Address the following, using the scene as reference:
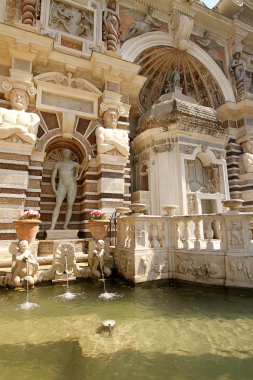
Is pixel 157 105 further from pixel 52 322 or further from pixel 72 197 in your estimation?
pixel 52 322

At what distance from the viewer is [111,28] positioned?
1102 centimetres

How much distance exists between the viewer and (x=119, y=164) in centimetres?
958

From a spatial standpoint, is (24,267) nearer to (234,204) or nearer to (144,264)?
(144,264)

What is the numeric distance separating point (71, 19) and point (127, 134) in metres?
5.83

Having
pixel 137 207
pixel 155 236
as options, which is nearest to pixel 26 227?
pixel 137 207

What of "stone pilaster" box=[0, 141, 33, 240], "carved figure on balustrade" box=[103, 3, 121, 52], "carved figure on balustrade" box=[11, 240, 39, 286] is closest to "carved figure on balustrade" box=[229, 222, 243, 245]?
"carved figure on balustrade" box=[11, 240, 39, 286]

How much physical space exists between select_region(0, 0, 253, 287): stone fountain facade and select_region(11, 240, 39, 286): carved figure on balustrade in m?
0.17

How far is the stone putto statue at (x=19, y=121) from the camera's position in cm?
808

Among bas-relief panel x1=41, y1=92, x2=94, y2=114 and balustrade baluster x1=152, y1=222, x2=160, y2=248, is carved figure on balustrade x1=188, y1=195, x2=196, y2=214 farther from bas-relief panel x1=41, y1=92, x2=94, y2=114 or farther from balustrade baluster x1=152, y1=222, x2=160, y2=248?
bas-relief panel x1=41, y1=92, x2=94, y2=114

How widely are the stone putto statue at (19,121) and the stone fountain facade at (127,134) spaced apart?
4cm

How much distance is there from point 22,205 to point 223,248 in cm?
619

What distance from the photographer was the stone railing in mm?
5559

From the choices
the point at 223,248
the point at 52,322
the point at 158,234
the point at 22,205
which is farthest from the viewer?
the point at 22,205

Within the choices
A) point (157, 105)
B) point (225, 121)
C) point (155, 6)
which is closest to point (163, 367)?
point (157, 105)
